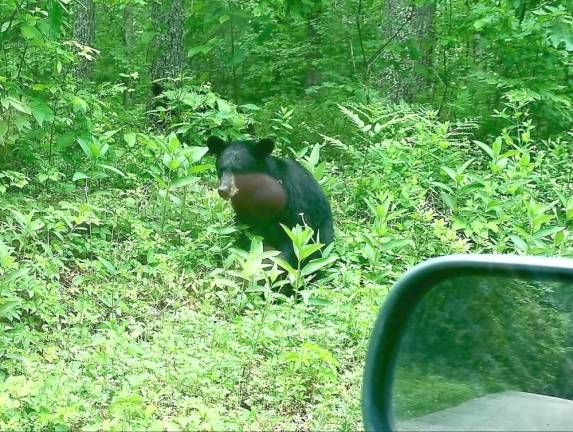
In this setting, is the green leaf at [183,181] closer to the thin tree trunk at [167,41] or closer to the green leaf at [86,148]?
the green leaf at [86,148]

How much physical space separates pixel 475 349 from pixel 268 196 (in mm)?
5807

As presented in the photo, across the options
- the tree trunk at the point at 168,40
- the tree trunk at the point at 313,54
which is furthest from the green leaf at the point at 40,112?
the tree trunk at the point at 313,54

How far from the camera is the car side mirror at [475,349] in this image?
7.00 feet

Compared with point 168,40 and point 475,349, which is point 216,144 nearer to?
point 168,40

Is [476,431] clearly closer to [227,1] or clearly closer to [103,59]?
[227,1]

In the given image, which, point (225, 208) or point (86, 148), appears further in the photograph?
point (225, 208)

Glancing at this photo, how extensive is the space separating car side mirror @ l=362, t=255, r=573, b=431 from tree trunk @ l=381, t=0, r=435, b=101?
1065 cm

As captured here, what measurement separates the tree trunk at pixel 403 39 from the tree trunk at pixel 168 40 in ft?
10.8

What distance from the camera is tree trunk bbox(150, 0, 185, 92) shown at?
1203 cm

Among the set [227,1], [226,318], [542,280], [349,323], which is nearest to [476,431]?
[542,280]

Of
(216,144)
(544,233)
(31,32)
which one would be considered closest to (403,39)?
(216,144)

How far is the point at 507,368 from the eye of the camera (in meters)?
2.26

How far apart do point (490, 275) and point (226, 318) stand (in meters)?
3.93

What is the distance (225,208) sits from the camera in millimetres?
8586
